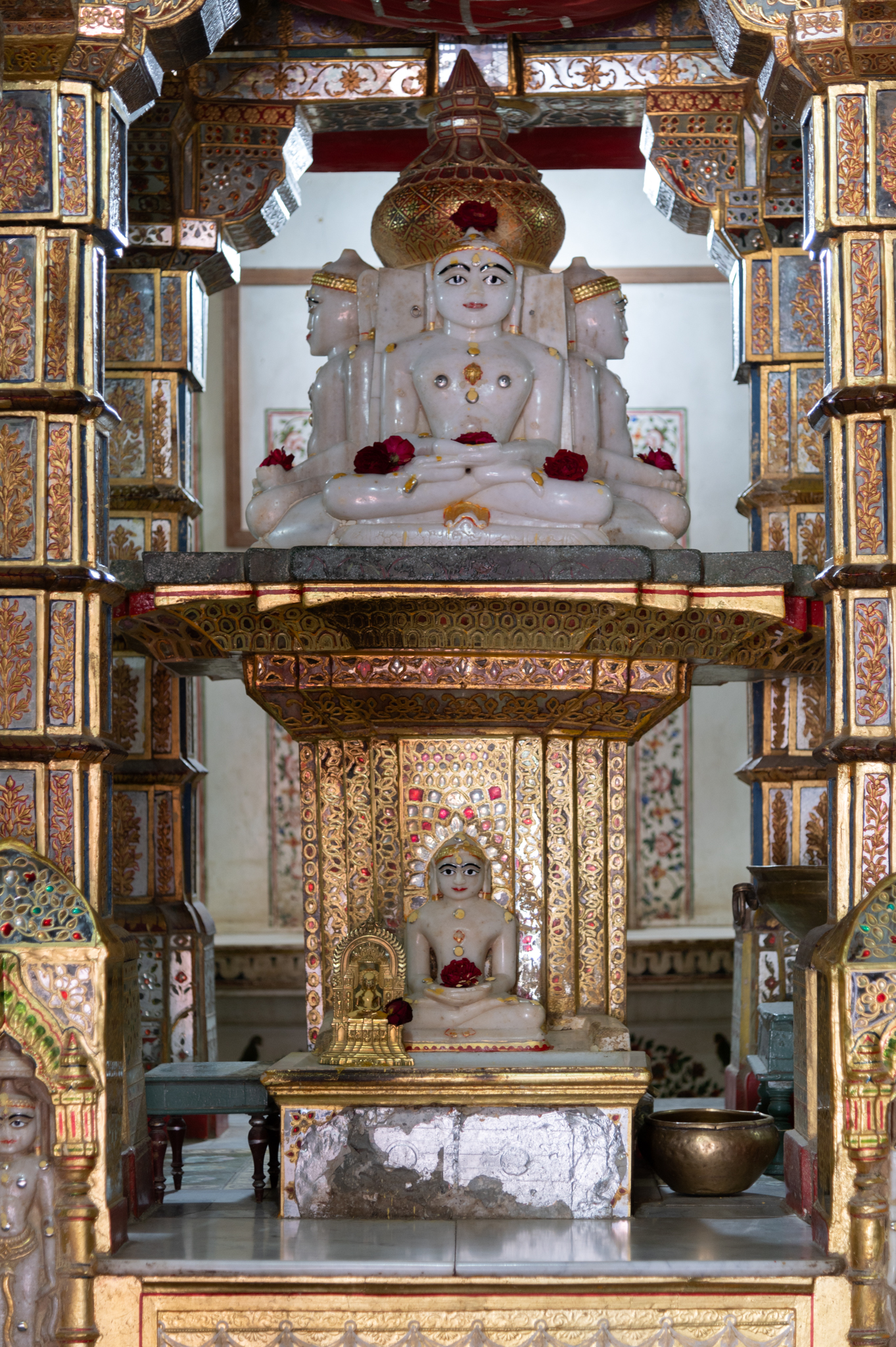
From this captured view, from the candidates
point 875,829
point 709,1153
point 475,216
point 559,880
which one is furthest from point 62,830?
point 475,216

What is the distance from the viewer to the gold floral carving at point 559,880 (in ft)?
22.2

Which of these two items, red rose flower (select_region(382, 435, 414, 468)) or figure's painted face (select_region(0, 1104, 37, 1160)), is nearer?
figure's painted face (select_region(0, 1104, 37, 1160))

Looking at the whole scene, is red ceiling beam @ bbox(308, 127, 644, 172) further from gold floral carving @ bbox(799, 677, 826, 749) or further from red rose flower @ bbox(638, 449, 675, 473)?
gold floral carving @ bbox(799, 677, 826, 749)

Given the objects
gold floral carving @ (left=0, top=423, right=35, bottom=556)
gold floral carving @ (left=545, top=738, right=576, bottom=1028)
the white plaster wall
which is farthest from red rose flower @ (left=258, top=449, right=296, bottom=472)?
the white plaster wall

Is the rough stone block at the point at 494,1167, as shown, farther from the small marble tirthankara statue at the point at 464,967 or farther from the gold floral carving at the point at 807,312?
the gold floral carving at the point at 807,312

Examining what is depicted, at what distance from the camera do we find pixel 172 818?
26.4 feet

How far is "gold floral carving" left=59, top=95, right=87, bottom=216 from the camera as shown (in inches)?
229

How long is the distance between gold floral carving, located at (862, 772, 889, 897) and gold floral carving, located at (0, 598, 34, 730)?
9.39 feet

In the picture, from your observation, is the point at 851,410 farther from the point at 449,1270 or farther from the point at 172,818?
the point at 172,818

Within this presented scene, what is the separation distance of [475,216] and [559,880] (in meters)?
2.80

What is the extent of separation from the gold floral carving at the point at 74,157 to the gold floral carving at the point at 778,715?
3994mm

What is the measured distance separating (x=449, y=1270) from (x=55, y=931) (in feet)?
5.52

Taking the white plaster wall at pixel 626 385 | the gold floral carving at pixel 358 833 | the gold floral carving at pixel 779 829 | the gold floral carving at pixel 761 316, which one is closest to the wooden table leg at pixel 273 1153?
the gold floral carving at pixel 358 833

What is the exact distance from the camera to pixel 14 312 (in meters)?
5.77
